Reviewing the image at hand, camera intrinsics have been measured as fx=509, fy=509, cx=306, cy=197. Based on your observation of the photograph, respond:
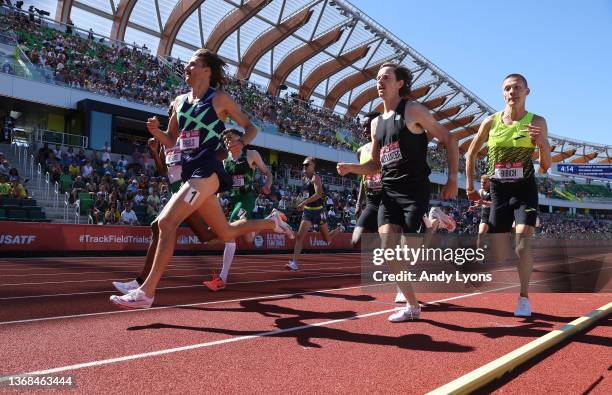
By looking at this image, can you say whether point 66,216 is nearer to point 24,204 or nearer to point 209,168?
point 24,204

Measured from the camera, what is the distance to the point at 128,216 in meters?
16.4

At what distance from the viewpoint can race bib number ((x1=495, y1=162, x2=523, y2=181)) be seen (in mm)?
5273

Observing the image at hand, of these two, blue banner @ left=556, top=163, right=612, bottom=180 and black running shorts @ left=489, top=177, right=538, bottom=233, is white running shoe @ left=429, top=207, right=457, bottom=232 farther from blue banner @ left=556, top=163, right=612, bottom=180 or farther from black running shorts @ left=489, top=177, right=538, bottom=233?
blue banner @ left=556, top=163, right=612, bottom=180

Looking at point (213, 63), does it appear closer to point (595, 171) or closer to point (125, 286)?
point (125, 286)

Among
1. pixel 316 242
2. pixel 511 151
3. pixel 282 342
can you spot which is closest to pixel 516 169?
pixel 511 151

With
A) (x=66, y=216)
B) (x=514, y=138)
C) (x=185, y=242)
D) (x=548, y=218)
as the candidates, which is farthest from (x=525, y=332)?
(x=548, y=218)

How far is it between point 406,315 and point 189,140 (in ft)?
8.43

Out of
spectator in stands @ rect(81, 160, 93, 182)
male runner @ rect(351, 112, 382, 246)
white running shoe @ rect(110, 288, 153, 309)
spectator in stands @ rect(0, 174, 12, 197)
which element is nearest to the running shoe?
male runner @ rect(351, 112, 382, 246)

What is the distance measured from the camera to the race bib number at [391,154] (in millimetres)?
4742

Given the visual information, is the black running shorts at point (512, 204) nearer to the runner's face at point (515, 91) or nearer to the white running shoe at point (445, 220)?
the runner's face at point (515, 91)

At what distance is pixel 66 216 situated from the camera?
16.1 m

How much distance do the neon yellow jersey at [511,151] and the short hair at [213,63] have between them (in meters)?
2.92

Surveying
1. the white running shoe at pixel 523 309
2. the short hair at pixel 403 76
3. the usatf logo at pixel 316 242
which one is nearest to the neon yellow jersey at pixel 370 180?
the short hair at pixel 403 76

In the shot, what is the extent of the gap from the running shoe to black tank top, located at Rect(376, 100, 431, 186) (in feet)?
10.0
